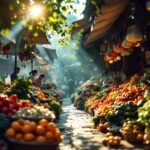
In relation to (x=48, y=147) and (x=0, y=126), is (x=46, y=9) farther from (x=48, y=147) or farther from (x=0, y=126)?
(x=48, y=147)

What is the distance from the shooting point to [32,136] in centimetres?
640

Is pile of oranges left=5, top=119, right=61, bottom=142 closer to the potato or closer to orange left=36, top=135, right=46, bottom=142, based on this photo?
orange left=36, top=135, right=46, bottom=142

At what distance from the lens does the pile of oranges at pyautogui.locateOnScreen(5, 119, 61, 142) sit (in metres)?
6.40

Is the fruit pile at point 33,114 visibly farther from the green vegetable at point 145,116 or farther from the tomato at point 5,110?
the green vegetable at point 145,116

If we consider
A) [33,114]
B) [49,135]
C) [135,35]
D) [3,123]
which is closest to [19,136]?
[49,135]

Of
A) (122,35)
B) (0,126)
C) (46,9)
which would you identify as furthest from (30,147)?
(122,35)

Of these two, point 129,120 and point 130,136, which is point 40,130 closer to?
point 130,136

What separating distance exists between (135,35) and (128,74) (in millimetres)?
6187

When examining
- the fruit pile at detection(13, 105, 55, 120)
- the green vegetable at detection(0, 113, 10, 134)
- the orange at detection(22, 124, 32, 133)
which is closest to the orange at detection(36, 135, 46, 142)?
the orange at detection(22, 124, 32, 133)

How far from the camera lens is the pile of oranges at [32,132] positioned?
640 centimetres

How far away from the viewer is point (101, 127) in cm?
1021

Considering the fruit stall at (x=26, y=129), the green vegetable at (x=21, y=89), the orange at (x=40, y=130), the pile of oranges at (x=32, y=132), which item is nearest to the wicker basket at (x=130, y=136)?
the fruit stall at (x=26, y=129)

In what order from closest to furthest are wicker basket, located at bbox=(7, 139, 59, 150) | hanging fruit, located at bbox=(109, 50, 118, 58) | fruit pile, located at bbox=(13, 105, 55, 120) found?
wicker basket, located at bbox=(7, 139, 59, 150), fruit pile, located at bbox=(13, 105, 55, 120), hanging fruit, located at bbox=(109, 50, 118, 58)

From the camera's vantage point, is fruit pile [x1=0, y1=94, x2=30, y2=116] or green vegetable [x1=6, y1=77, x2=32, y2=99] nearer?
fruit pile [x1=0, y1=94, x2=30, y2=116]
